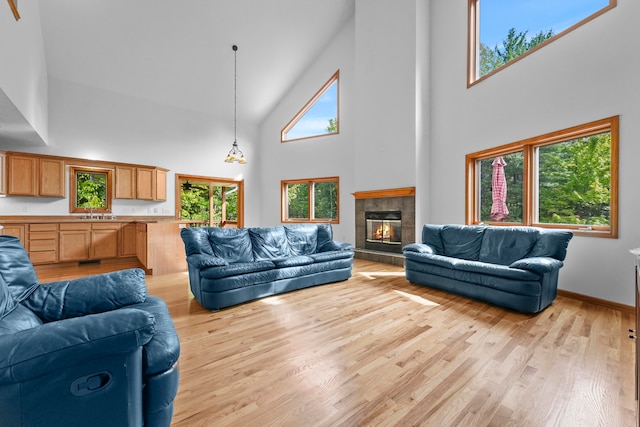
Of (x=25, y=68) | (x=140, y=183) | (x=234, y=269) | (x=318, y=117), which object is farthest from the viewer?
(x=318, y=117)

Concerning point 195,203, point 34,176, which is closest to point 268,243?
point 34,176

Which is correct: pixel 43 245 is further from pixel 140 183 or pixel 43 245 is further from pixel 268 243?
pixel 268 243

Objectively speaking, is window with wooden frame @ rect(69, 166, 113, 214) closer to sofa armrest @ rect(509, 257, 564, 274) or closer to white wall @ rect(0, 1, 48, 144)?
white wall @ rect(0, 1, 48, 144)

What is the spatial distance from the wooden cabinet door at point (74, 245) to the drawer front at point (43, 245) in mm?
82

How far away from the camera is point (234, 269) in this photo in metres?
3.12

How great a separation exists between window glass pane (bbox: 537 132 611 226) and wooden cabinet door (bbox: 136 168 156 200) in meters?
7.36

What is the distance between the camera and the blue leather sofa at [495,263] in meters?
2.86

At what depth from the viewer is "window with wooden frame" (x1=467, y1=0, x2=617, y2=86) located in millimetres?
3500

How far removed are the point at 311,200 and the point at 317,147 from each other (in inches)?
56.5

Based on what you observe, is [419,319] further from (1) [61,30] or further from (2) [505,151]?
(1) [61,30]

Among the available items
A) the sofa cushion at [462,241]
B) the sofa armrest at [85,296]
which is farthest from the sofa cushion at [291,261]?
the sofa cushion at [462,241]

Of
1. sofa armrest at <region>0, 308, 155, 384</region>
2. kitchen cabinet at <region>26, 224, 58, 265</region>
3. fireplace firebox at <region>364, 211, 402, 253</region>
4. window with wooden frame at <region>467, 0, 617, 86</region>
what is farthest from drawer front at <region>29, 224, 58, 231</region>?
window with wooden frame at <region>467, 0, 617, 86</region>

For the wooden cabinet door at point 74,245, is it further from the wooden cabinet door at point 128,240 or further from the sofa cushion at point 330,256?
the sofa cushion at point 330,256

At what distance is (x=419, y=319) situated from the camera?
2783 mm
